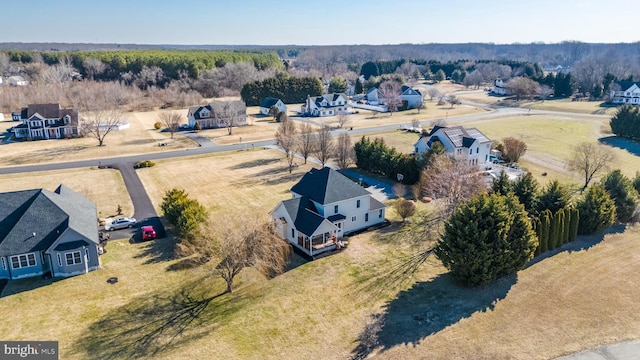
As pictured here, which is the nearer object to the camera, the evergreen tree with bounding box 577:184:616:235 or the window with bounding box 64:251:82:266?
the window with bounding box 64:251:82:266

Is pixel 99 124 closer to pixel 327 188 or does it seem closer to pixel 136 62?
pixel 327 188

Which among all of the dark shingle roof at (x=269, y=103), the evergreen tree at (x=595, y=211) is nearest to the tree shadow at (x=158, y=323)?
the evergreen tree at (x=595, y=211)

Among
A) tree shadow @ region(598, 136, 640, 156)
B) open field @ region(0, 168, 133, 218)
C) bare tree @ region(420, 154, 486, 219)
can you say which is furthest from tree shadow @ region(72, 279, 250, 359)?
tree shadow @ region(598, 136, 640, 156)

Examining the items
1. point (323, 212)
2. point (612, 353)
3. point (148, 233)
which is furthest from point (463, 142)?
point (148, 233)

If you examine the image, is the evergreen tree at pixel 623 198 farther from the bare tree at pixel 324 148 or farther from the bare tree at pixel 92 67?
the bare tree at pixel 92 67

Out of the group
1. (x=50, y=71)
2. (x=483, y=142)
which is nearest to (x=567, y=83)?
(x=483, y=142)

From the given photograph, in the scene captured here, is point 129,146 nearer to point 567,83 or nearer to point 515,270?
point 515,270

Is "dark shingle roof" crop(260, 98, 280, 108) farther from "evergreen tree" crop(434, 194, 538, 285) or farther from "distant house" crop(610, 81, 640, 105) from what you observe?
"distant house" crop(610, 81, 640, 105)
